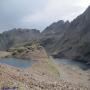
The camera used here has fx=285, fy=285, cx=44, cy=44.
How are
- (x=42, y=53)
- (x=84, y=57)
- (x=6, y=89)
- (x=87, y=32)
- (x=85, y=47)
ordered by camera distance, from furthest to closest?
(x=87, y=32)
(x=85, y=47)
(x=84, y=57)
(x=42, y=53)
(x=6, y=89)

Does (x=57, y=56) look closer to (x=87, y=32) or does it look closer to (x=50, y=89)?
(x=87, y=32)

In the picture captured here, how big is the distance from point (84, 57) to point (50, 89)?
13594 centimetres

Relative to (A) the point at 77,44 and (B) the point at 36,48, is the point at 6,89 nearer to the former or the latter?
(B) the point at 36,48

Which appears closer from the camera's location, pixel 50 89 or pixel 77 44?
pixel 50 89

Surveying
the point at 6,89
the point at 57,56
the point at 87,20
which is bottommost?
the point at 6,89

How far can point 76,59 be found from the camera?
172000 mm

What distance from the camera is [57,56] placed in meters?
197

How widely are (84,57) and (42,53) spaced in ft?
245

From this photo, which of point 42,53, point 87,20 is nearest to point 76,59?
point 87,20

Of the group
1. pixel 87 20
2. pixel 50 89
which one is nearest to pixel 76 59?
pixel 87 20

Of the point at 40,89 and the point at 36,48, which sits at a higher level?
the point at 36,48

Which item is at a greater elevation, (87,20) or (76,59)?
(87,20)

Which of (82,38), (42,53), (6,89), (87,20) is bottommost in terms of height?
(6,89)

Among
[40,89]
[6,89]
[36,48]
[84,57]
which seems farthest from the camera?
[84,57]
